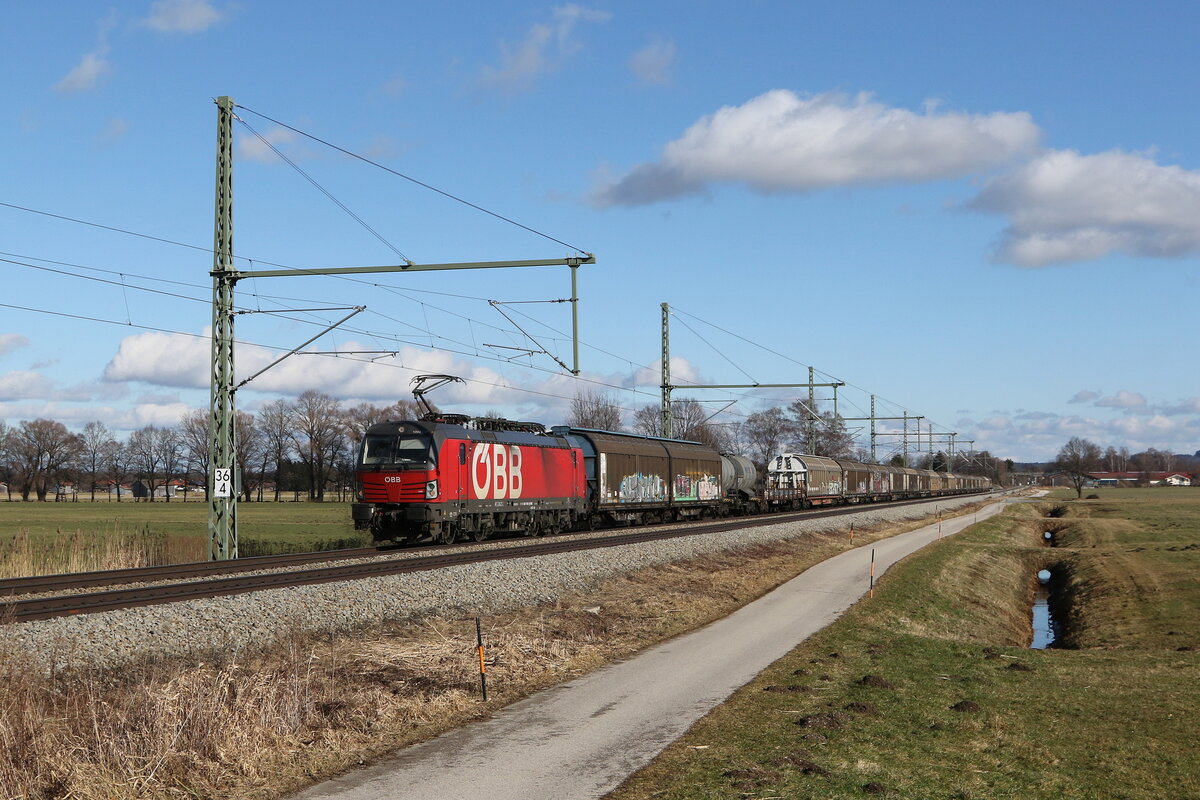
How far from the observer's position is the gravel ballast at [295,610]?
47.0 feet

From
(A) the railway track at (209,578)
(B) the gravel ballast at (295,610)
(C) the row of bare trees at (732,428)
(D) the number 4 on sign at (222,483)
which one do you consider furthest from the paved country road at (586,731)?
(C) the row of bare trees at (732,428)

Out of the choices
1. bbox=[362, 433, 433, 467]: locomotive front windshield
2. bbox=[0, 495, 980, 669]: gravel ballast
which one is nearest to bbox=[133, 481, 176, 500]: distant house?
bbox=[362, 433, 433, 467]: locomotive front windshield

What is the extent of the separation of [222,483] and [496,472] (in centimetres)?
1085

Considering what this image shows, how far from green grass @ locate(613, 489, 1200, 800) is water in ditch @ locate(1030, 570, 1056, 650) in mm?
4948

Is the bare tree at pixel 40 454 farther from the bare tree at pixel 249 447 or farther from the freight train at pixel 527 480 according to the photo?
the freight train at pixel 527 480

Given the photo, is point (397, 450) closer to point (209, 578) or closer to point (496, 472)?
point (496, 472)

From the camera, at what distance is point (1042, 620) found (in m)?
35.8

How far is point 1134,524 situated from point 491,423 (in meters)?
51.0

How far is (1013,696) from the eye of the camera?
14273 millimetres

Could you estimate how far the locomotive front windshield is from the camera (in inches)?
1257

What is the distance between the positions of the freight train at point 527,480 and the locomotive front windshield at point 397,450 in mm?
34

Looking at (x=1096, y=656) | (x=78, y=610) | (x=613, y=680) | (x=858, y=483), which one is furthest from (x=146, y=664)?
(x=858, y=483)

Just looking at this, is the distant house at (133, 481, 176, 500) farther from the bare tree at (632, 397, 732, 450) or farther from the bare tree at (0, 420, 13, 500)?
the bare tree at (632, 397, 732, 450)

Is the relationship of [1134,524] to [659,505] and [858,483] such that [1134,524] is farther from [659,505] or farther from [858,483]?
[659,505]
